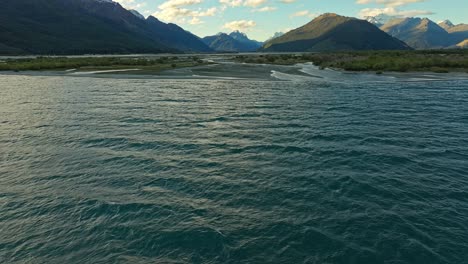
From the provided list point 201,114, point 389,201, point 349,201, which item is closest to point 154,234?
point 349,201

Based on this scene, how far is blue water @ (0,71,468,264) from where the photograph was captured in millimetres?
14523

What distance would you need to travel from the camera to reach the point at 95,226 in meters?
16.2

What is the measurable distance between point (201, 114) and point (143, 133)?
11.4 metres

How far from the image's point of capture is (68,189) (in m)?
20.4

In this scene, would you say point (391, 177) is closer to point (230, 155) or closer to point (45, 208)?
point (230, 155)

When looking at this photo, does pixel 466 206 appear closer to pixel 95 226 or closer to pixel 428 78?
pixel 95 226

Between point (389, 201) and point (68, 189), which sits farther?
point (68, 189)

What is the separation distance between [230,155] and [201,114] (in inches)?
692

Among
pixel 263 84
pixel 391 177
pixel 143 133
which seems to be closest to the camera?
pixel 391 177

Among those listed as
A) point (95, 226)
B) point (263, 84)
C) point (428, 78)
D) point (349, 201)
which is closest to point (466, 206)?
point (349, 201)

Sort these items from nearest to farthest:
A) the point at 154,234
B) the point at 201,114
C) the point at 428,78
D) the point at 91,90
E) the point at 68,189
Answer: the point at 154,234
the point at 68,189
the point at 201,114
the point at 91,90
the point at 428,78

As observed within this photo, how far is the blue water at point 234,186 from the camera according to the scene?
47.6ft

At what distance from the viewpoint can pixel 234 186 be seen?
20969 mm

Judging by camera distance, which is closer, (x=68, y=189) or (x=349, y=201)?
(x=349, y=201)
